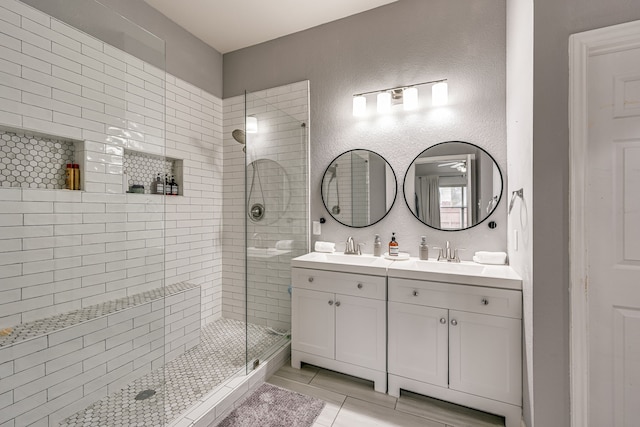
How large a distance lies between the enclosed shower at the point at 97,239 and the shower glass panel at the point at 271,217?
0.02 metres

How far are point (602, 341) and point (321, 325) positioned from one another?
1.56 metres

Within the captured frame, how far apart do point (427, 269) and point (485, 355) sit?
0.60 metres

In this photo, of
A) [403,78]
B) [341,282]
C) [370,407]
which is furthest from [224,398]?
[403,78]

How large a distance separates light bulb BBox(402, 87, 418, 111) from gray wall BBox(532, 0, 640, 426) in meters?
0.98

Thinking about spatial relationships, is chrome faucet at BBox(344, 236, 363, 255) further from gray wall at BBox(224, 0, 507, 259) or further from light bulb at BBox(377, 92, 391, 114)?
light bulb at BBox(377, 92, 391, 114)

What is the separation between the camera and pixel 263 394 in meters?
1.92

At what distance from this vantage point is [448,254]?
7.10 feet

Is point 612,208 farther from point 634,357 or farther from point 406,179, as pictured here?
point 406,179

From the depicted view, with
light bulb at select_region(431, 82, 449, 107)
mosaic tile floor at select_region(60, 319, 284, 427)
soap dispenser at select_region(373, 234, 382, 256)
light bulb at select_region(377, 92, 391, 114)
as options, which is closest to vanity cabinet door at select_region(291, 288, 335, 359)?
mosaic tile floor at select_region(60, 319, 284, 427)

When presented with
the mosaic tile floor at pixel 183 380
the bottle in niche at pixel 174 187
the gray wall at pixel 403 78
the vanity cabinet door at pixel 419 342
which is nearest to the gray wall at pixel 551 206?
the vanity cabinet door at pixel 419 342

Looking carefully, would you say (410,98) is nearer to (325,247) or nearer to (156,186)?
(325,247)

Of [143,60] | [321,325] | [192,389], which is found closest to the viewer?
[143,60]

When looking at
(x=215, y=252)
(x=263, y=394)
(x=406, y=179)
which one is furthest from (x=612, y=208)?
(x=215, y=252)

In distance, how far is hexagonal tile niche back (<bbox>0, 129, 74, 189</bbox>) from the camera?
4.35 feet
